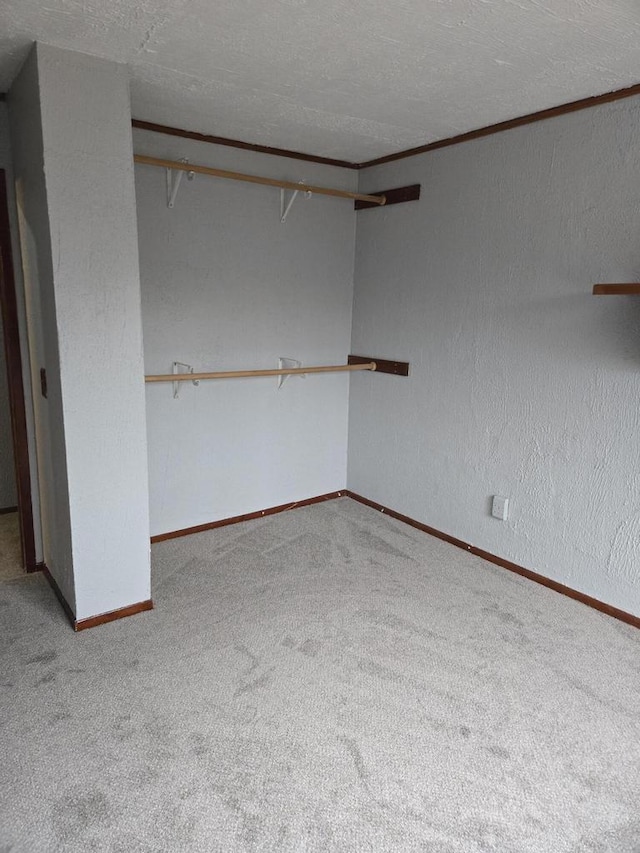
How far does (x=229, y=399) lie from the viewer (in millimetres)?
3365

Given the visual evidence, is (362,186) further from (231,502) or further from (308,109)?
(231,502)

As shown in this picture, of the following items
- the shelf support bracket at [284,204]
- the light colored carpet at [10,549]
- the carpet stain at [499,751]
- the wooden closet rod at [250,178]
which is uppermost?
the wooden closet rod at [250,178]

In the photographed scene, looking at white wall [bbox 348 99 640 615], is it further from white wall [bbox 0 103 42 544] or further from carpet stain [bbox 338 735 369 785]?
white wall [bbox 0 103 42 544]

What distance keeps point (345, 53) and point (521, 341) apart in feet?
4.91

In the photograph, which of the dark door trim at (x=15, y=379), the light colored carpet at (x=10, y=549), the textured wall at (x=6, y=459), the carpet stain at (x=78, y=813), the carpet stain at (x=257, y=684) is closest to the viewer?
the carpet stain at (x=78, y=813)

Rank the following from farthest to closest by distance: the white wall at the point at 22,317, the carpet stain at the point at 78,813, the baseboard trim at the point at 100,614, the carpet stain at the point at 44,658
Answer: the white wall at the point at 22,317, the baseboard trim at the point at 100,614, the carpet stain at the point at 44,658, the carpet stain at the point at 78,813

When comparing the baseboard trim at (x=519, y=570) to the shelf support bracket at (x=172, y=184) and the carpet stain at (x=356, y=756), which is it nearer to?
the carpet stain at (x=356, y=756)

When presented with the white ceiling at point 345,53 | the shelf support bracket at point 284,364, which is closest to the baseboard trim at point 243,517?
the shelf support bracket at point 284,364

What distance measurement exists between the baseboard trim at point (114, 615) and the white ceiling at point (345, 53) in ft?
6.99

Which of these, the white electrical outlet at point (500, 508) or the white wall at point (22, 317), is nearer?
the white wall at point (22, 317)

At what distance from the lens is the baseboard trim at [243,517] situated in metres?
3.26

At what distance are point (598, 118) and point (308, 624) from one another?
244cm

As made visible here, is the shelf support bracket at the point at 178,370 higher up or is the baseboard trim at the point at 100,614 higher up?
the shelf support bracket at the point at 178,370

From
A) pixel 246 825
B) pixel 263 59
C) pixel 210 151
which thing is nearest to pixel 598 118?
pixel 263 59
